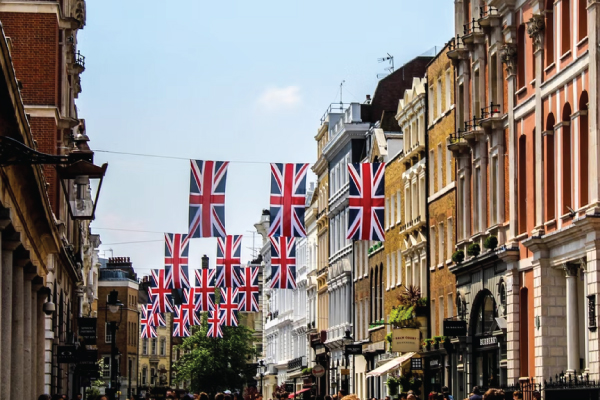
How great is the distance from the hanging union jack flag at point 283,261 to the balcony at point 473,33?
691 inches

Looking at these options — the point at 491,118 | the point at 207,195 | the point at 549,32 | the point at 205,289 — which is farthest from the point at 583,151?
the point at 205,289

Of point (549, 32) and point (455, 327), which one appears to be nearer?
point (549, 32)

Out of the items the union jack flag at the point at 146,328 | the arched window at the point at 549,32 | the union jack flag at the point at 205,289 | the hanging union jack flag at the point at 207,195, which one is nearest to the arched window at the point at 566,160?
the arched window at the point at 549,32

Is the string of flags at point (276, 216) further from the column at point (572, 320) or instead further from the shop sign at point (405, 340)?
the column at point (572, 320)

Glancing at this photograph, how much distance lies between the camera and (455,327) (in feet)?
161

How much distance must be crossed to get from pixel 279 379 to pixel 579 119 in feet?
287

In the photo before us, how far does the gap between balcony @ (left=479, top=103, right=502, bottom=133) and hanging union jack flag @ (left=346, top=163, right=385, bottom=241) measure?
676cm

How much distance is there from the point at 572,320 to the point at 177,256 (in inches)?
1041

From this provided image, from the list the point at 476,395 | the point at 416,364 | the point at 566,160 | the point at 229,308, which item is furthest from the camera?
the point at 229,308

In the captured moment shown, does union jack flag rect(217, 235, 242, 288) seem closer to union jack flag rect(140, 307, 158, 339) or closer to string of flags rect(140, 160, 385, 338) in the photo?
string of flags rect(140, 160, 385, 338)

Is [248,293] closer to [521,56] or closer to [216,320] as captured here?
[216,320]

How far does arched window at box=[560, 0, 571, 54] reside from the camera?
39094 millimetres

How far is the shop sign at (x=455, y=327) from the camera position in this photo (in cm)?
4916

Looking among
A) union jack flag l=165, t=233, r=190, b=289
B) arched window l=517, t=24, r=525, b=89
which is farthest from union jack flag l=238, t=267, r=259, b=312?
arched window l=517, t=24, r=525, b=89
